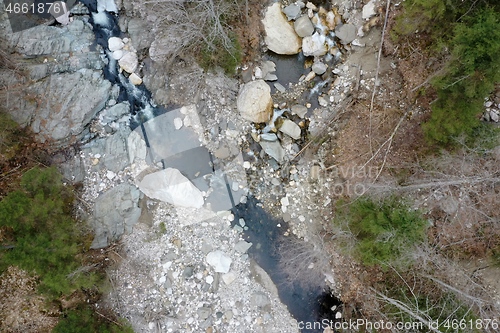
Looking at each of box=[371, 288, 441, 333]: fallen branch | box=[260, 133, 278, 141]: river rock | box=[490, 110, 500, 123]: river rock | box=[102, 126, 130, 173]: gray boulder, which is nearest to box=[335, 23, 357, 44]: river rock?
box=[260, 133, 278, 141]: river rock

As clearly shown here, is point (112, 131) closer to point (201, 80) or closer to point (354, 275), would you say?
point (201, 80)

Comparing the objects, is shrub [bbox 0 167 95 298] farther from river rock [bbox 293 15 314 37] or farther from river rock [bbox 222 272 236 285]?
river rock [bbox 293 15 314 37]

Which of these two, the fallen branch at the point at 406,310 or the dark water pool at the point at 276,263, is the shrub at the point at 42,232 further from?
the fallen branch at the point at 406,310

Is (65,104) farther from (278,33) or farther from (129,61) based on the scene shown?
(278,33)

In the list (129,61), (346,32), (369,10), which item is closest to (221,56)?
(129,61)

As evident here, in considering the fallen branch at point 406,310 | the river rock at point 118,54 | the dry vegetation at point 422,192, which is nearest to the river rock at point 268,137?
the dry vegetation at point 422,192

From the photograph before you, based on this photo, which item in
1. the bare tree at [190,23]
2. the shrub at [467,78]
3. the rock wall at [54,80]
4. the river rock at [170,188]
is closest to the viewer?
the shrub at [467,78]
